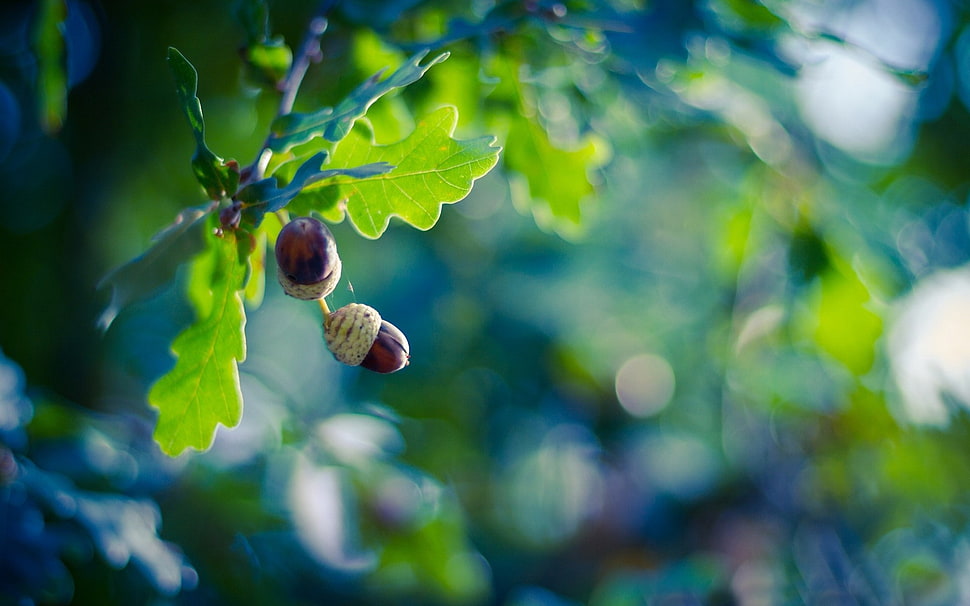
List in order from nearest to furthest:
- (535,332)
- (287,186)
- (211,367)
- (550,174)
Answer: (287,186)
(211,367)
(550,174)
(535,332)

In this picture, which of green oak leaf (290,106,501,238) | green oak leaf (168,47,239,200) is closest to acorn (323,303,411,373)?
green oak leaf (290,106,501,238)

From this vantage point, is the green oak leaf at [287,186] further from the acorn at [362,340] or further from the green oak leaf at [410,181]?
the acorn at [362,340]

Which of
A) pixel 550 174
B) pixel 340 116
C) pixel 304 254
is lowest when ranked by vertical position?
pixel 550 174

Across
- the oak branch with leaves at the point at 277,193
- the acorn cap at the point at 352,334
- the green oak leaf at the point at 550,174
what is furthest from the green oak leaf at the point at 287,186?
the green oak leaf at the point at 550,174

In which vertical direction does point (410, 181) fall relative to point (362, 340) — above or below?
above

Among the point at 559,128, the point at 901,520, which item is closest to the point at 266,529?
the point at 559,128

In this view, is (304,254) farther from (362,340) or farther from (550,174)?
(550,174)

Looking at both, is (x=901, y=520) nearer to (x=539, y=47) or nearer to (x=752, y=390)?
(x=752, y=390)

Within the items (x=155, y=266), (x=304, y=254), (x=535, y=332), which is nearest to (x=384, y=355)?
(x=304, y=254)
